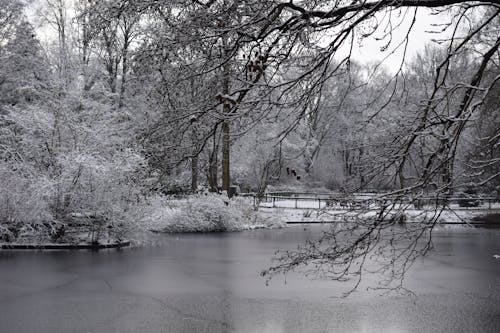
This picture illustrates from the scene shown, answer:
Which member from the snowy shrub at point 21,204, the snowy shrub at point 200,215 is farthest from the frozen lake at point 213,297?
the snowy shrub at point 200,215

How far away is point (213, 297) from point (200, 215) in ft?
43.4

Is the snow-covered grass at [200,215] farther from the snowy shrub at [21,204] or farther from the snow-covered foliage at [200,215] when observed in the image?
the snowy shrub at [21,204]

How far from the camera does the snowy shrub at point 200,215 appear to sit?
22.9m

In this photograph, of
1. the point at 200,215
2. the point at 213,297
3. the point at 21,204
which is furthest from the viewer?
the point at 200,215

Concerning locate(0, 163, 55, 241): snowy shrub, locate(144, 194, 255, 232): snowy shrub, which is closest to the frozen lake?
locate(0, 163, 55, 241): snowy shrub

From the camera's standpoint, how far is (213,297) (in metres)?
9.82

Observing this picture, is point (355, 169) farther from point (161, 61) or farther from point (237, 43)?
point (161, 61)

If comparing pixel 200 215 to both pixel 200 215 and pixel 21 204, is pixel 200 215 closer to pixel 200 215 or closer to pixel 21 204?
pixel 200 215

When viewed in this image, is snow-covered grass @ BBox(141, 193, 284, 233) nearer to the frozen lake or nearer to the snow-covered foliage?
the snow-covered foliage

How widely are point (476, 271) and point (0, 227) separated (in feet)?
42.2

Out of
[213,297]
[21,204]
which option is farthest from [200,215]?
[213,297]

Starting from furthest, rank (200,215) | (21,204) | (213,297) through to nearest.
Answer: (200,215)
(21,204)
(213,297)

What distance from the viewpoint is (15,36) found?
29.7 m

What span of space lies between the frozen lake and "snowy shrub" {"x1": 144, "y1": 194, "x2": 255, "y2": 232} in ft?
22.7
